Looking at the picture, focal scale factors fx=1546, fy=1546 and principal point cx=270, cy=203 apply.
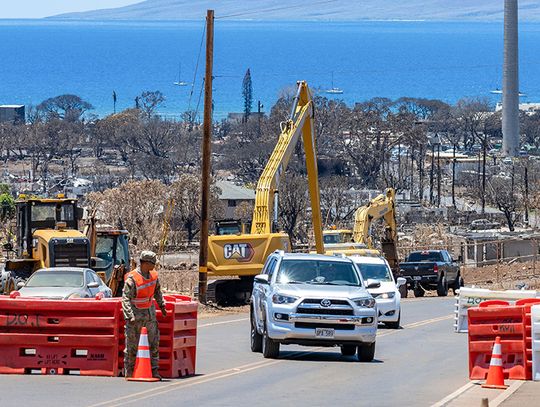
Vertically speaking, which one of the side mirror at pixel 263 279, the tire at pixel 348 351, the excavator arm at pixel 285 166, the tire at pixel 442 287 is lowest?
the tire at pixel 442 287

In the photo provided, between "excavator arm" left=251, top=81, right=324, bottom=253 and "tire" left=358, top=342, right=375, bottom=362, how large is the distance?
20.1m

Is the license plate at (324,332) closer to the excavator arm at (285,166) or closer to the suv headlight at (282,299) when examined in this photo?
the suv headlight at (282,299)

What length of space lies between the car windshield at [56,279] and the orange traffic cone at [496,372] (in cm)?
1054

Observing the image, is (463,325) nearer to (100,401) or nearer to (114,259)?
(114,259)

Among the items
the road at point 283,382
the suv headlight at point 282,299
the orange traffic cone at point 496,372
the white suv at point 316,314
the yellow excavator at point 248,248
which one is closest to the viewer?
the road at point 283,382

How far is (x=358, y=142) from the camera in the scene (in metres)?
140

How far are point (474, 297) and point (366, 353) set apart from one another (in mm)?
6726

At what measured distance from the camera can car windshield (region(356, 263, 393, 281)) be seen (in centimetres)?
3504

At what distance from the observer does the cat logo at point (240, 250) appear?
136 feet

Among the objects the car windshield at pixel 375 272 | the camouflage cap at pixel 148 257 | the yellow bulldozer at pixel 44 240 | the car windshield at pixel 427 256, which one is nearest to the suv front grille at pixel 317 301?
the camouflage cap at pixel 148 257

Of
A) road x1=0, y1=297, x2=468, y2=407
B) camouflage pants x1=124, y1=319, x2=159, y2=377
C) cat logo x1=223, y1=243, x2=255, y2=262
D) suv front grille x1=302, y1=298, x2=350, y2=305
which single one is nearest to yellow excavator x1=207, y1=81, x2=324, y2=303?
cat logo x1=223, y1=243, x2=255, y2=262

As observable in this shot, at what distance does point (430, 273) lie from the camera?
171 ft

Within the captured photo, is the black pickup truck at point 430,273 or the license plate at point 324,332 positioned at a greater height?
the license plate at point 324,332

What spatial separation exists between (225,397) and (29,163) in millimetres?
122113
